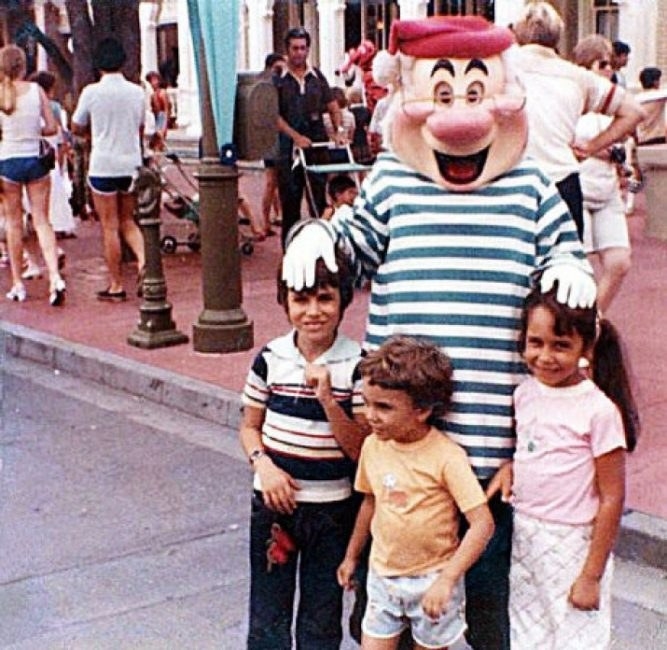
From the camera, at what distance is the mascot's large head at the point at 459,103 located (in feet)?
10.5

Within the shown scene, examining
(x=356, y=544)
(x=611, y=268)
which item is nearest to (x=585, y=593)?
(x=356, y=544)

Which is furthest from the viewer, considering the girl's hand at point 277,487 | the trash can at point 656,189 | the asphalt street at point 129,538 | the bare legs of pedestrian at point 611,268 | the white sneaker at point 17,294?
the trash can at point 656,189

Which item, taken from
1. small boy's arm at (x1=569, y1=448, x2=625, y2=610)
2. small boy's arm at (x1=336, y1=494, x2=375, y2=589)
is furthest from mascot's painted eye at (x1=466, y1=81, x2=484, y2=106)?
small boy's arm at (x1=336, y1=494, x2=375, y2=589)

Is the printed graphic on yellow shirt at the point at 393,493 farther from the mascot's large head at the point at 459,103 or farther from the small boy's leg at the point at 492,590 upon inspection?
the mascot's large head at the point at 459,103

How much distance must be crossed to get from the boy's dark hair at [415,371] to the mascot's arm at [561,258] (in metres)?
0.31

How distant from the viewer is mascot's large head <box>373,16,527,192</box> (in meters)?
3.21

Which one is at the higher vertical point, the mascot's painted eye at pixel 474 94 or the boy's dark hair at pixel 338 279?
the mascot's painted eye at pixel 474 94

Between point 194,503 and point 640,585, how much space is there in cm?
203

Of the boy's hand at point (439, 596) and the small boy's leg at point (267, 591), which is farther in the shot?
the small boy's leg at point (267, 591)

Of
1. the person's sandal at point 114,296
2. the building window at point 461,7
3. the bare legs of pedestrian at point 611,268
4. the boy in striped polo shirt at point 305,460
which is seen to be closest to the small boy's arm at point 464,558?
the boy in striped polo shirt at point 305,460

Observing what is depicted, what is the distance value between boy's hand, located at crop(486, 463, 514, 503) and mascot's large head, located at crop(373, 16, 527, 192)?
2.31 feet

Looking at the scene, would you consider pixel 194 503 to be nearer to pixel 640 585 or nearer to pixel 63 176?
pixel 640 585

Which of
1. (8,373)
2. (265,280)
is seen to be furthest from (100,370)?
(265,280)

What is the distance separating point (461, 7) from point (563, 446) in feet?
79.2
